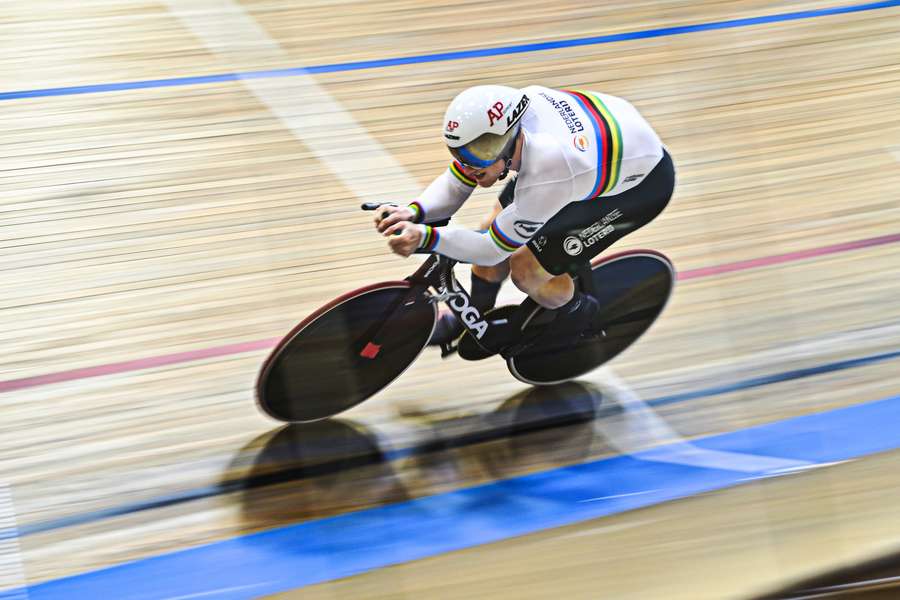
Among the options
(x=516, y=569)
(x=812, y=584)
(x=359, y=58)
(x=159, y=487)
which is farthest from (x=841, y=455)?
(x=359, y=58)

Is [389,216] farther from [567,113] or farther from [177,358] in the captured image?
[177,358]

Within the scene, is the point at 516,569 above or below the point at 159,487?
below

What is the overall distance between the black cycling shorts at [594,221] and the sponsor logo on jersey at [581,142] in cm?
17

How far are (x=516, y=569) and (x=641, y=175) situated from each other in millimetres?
1362

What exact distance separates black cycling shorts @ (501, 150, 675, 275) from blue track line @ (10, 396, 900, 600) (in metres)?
0.54

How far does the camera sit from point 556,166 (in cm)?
220

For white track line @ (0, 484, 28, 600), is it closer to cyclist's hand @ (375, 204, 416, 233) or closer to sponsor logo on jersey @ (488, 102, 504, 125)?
cyclist's hand @ (375, 204, 416, 233)

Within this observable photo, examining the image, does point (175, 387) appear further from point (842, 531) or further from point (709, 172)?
point (709, 172)

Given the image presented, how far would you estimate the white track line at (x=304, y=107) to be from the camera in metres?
3.42

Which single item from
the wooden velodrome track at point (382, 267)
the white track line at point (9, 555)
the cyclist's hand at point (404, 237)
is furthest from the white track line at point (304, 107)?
the white track line at point (9, 555)

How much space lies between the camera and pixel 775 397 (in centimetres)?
261

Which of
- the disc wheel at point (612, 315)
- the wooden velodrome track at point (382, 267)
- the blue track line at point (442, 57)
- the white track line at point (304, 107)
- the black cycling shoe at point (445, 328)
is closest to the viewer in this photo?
the wooden velodrome track at point (382, 267)

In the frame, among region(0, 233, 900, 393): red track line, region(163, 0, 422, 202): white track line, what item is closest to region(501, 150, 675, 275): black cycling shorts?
region(0, 233, 900, 393): red track line

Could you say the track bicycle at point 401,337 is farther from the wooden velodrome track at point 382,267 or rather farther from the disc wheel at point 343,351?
the wooden velodrome track at point 382,267
